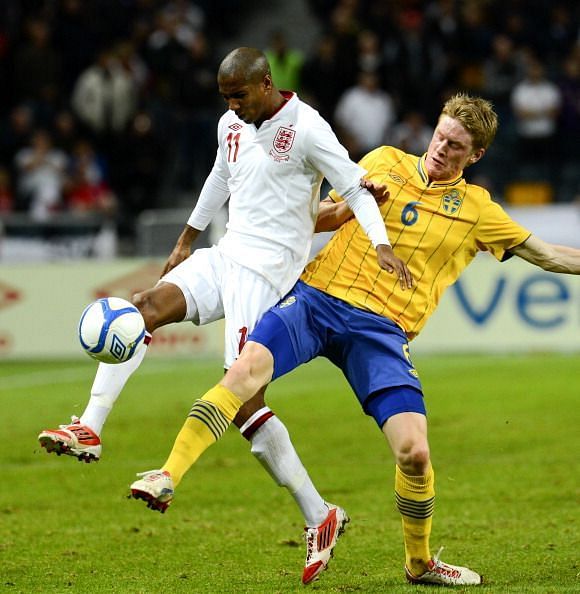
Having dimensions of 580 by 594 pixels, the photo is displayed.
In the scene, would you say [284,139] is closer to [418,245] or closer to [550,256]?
[418,245]

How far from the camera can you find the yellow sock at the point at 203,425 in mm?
5797

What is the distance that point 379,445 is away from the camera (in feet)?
35.9

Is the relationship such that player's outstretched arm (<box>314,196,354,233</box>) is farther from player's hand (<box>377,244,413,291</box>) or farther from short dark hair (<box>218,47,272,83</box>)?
short dark hair (<box>218,47,272,83</box>)

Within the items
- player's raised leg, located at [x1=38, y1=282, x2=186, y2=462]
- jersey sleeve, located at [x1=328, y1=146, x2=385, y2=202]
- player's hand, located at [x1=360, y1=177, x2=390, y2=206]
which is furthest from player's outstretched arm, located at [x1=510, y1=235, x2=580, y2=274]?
player's raised leg, located at [x1=38, y1=282, x2=186, y2=462]

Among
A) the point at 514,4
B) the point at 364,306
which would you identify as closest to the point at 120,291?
the point at 514,4

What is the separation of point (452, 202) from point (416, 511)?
5.10 ft

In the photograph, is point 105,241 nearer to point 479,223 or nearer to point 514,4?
point 514,4

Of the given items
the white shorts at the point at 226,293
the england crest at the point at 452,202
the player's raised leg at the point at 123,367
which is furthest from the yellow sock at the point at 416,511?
the player's raised leg at the point at 123,367

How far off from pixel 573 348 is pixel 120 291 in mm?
5583

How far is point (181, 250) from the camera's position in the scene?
7.34 meters

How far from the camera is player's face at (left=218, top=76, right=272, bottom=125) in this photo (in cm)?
628

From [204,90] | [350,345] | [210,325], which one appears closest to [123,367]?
[350,345]

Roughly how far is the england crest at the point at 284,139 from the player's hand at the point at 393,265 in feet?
2.51

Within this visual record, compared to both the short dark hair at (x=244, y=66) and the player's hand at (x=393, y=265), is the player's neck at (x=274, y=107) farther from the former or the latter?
the player's hand at (x=393, y=265)
